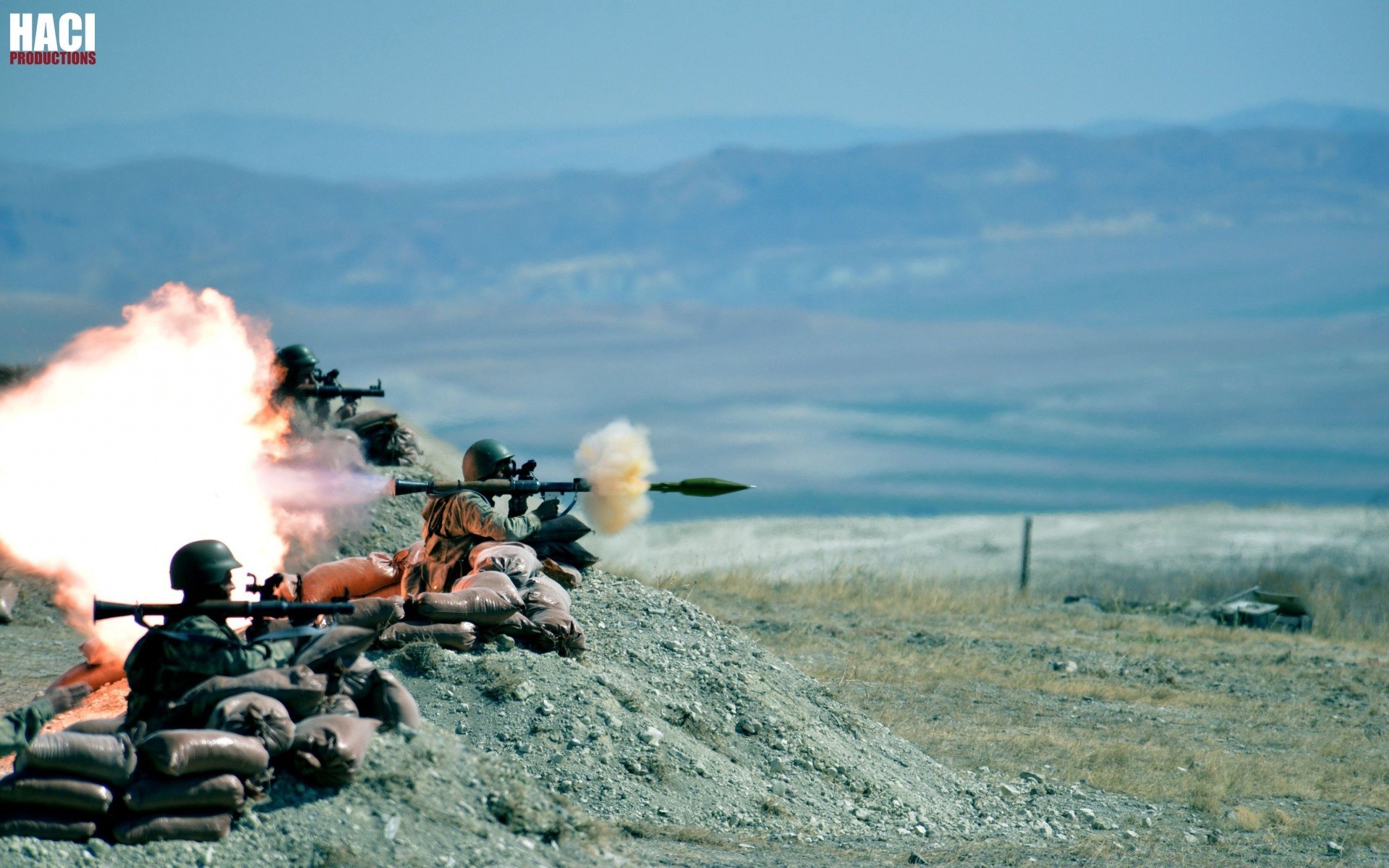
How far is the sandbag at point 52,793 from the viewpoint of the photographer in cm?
791

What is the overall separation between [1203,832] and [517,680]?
592 centimetres

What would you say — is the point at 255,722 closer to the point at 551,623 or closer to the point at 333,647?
the point at 333,647

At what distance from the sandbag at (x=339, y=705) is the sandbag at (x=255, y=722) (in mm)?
485

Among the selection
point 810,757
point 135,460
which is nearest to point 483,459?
point 135,460

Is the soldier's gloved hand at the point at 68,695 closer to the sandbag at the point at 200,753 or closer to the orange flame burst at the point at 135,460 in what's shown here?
the orange flame burst at the point at 135,460

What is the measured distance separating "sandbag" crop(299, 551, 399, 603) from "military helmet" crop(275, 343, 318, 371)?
7.97 metres

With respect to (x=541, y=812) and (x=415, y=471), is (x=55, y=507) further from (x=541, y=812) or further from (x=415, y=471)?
(x=415, y=471)

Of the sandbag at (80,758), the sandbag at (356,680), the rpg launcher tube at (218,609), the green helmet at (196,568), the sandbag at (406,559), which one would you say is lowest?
the sandbag at (80,758)


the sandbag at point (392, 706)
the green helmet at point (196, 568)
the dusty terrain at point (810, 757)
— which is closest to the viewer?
the dusty terrain at point (810, 757)

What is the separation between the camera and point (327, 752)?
8.34 m

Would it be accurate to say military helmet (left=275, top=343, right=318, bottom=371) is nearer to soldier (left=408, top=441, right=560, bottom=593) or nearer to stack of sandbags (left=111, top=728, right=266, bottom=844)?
soldier (left=408, top=441, right=560, bottom=593)

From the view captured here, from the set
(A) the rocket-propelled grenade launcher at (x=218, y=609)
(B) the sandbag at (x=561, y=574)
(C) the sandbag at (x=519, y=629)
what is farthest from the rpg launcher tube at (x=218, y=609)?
(B) the sandbag at (x=561, y=574)

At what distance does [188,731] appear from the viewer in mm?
8078

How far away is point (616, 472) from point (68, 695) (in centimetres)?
470
